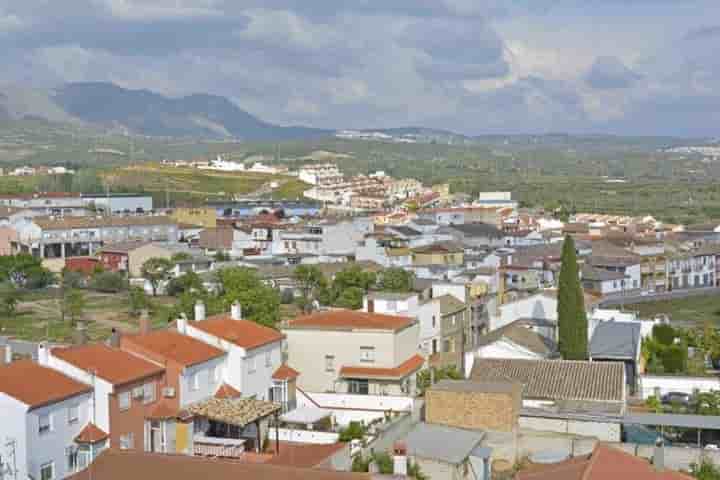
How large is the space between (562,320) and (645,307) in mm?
26336

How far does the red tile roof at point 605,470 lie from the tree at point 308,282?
109ft

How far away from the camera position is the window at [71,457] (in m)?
22.8

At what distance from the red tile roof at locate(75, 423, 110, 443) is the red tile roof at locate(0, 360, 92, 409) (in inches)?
33.9

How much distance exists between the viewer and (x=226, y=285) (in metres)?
43.3

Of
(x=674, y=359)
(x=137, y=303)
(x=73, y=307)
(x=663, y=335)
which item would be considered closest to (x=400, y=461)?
(x=674, y=359)

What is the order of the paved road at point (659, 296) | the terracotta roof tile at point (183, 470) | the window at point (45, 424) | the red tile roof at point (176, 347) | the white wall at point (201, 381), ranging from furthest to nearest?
the paved road at point (659, 296) < the red tile roof at point (176, 347) < the white wall at point (201, 381) < the window at point (45, 424) < the terracotta roof tile at point (183, 470)

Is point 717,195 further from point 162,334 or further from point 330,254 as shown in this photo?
point 162,334

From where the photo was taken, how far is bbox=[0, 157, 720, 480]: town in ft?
72.1

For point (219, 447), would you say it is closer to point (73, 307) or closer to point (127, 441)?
point (127, 441)

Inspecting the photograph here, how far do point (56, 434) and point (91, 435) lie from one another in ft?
3.14

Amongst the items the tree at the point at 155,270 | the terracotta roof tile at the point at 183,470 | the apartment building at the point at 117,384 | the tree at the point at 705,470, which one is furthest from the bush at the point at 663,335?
the tree at the point at 155,270

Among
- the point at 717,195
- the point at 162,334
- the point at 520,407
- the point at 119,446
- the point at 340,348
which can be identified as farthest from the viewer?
the point at 717,195

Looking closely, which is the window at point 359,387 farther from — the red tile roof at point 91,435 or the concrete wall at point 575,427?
the red tile roof at point 91,435

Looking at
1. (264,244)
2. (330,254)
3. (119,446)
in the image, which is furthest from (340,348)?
(264,244)
